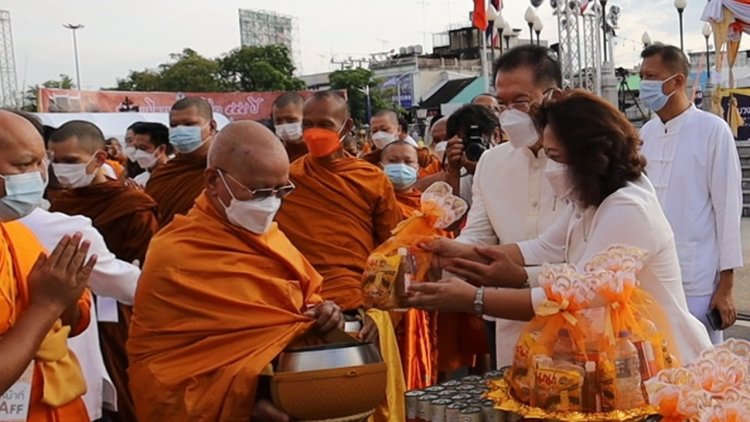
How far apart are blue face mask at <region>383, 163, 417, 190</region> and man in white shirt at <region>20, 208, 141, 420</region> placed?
2.14 m

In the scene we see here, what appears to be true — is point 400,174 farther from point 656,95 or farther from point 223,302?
point 223,302

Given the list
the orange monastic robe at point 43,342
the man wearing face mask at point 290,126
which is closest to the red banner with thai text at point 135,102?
the man wearing face mask at point 290,126

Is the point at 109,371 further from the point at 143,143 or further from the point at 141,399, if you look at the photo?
the point at 143,143

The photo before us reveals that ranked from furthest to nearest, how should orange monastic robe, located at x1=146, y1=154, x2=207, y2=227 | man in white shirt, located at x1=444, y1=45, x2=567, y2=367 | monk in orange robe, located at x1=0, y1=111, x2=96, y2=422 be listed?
orange monastic robe, located at x1=146, y1=154, x2=207, y2=227 < man in white shirt, located at x1=444, y1=45, x2=567, y2=367 < monk in orange robe, located at x1=0, y1=111, x2=96, y2=422

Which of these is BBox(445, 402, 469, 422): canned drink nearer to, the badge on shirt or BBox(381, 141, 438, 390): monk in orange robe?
the badge on shirt

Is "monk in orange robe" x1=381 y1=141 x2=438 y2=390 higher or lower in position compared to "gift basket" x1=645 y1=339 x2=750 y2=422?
lower

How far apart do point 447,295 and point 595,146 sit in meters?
0.66

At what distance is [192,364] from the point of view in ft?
8.29

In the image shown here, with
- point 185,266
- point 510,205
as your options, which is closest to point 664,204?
point 510,205

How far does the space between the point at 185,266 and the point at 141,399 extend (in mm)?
469

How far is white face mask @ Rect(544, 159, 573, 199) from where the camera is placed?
7.72 ft

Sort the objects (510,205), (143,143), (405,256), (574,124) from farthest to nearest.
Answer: (143,143) → (510,205) → (405,256) → (574,124)

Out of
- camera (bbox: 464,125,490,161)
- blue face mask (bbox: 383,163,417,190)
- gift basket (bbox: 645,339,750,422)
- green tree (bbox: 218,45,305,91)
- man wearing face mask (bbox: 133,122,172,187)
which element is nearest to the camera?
gift basket (bbox: 645,339,750,422)

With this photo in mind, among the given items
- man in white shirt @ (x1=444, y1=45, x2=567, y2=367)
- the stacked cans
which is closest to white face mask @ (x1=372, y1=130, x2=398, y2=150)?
man in white shirt @ (x1=444, y1=45, x2=567, y2=367)
